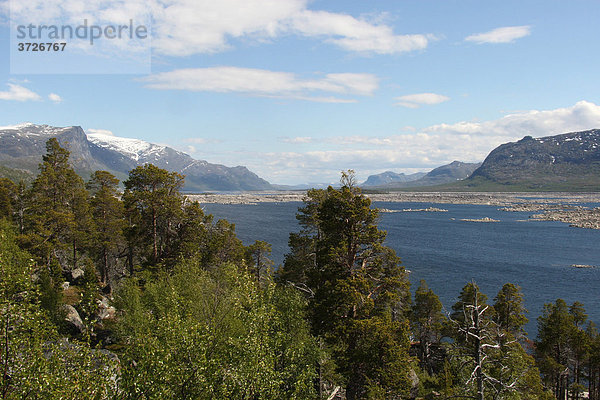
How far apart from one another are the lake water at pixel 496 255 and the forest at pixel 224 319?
92.8ft

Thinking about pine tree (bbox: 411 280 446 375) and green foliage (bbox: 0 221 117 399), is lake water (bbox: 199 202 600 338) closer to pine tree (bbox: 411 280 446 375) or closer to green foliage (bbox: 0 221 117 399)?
pine tree (bbox: 411 280 446 375)

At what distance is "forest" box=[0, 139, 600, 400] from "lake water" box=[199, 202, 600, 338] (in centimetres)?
2827

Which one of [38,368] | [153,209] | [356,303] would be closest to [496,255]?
[153,209]

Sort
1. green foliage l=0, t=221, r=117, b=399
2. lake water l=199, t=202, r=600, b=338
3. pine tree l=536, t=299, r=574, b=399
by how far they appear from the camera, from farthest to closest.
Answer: lake water l=199, t=202, r=600, b=338
pine tree l=536, t=299, r=574, b=399
green foliage l=0, t=221, r=117, b=399

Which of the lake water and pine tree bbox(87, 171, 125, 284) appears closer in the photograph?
pine tree bbox(87, 171, 125, 284)

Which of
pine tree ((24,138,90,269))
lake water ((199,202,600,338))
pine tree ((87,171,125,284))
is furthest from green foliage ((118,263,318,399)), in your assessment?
lake water ((199,202,600,338))

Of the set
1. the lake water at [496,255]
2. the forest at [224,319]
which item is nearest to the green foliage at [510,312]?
the forest at [224,319]

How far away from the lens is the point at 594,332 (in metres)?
49.0

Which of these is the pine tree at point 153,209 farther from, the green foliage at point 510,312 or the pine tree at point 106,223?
the green foliage at point 510,312

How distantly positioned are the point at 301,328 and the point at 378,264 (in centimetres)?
769

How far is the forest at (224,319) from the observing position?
15398 mm

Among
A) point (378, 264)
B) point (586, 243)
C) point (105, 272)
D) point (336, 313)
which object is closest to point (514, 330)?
point (378, 264)

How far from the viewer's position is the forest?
15.4 m

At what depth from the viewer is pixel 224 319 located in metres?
28.6
